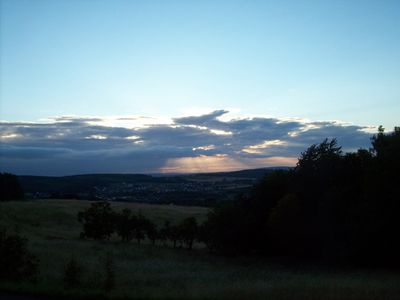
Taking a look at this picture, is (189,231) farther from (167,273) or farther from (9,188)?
(9,188)

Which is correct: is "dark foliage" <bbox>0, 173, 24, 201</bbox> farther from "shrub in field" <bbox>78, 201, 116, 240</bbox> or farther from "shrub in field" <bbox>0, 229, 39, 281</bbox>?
"shrub in field" <bbox>0, 229, 39, 281</bbox>

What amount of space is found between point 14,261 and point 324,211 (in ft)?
80.9

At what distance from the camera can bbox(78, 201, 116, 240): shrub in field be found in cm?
4734

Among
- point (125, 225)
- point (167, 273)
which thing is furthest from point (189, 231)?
point (167, 273)

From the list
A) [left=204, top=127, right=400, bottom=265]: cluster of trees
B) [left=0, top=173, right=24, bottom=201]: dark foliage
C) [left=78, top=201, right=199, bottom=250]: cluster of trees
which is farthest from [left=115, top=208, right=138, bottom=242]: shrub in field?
[left=0, top=173, right=24, bottom=201]: dark foliage

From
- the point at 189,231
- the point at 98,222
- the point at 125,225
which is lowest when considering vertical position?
the point at 189,231

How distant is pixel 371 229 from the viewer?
95.8 ft

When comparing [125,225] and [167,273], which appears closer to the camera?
[167,273]

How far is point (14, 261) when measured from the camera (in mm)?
14523

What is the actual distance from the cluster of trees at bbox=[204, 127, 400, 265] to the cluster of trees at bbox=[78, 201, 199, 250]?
3.44m

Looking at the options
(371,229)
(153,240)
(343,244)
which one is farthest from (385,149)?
(153,240)

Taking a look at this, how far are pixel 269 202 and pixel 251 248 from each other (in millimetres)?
4237

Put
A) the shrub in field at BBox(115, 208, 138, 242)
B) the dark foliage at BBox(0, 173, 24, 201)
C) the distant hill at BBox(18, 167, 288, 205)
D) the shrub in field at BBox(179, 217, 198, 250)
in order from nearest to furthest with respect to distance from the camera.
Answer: the shrub in field at BBox(179, 217, 198, 250), the shrub in field at BBox(115, 208, 138, 242), the dark foliage at BBox(0, 173, 24, 201), the distant hill at BBox(18, 167, 288, 205)

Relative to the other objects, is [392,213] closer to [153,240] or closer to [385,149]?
[385,149]
